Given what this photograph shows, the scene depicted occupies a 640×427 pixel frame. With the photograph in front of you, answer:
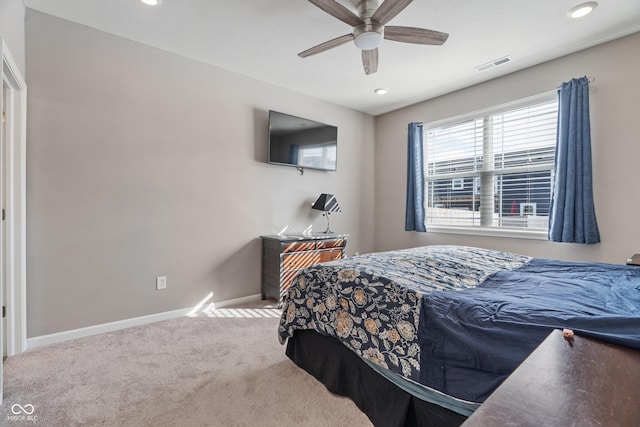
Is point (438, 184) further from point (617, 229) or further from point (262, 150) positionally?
point (262, 150)

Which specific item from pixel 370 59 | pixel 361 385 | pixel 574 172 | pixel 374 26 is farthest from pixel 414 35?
pixel 361 385

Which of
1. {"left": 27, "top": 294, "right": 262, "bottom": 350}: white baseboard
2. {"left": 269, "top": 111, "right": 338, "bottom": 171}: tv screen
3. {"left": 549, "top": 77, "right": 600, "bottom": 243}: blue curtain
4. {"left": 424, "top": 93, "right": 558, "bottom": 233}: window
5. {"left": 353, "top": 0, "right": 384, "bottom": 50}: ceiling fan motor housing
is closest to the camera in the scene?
{"left": 353, "top": 0, "right": 384, "bottom": 50}: ceiling fan motor housing

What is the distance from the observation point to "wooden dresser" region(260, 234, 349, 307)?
3.26 metres

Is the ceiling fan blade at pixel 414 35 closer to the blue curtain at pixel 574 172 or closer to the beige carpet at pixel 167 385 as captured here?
the blue curtain at pixel 574 172

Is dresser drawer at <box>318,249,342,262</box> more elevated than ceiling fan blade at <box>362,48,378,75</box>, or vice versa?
ceiling fan blade at <box>362,48,378,75</box>

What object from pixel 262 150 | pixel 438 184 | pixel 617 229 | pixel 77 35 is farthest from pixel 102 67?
pixel 617 229

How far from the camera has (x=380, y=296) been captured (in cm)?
145

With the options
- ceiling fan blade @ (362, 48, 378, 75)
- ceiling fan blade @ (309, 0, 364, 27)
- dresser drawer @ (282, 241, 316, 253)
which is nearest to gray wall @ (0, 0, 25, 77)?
ceiling fan blade @ (309, 0, 364, 27)

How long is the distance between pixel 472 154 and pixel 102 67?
4004 mm

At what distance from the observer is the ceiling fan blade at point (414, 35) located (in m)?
2.10

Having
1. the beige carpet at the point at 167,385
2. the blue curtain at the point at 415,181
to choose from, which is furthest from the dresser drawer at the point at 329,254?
the beige carpet at the point at 167,385

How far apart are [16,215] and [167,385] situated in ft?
5.54

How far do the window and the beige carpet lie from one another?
2.78 metres

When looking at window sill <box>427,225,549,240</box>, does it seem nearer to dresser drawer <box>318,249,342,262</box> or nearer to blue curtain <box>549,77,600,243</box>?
blue curtain <box>549,77,600,243</box>
